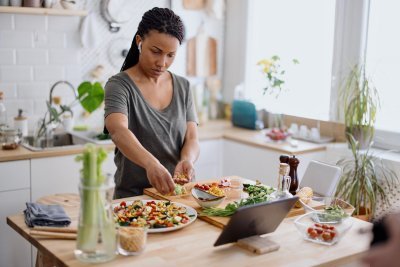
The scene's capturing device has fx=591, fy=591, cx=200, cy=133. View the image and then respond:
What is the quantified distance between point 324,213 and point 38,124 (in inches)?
91.2

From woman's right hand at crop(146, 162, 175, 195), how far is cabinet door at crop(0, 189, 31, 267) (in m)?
1.38

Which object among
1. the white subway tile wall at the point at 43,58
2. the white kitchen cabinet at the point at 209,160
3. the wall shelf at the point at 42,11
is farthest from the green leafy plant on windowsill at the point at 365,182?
the wall shelf at the point at 42,11

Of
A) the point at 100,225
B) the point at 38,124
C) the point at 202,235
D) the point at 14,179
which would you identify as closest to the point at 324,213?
the point at 202,235

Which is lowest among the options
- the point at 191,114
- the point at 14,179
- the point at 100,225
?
the point at 14,179

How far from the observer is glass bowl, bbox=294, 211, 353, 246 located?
6.95ft

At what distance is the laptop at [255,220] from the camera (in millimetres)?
1954

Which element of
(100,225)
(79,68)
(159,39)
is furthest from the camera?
(79,68)

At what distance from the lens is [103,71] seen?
170 inches

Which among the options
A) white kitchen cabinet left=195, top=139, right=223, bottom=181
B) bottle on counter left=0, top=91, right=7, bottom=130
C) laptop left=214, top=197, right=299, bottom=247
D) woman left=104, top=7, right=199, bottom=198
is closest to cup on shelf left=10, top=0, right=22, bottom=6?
bottle on counter left=0, top=91, right=7, bottom=130

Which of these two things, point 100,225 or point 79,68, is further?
point 79,68

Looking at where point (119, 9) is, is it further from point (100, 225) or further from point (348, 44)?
point (100, 225)

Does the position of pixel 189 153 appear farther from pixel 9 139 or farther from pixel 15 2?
pixel 15 2

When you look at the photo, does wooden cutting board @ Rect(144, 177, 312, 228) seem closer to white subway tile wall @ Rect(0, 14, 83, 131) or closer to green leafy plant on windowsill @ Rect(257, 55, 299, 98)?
white subway tile wall @ Rect(0, 14, 83, 131)

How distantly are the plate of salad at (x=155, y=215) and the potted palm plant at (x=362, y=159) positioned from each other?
1509mm
